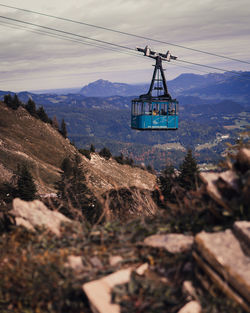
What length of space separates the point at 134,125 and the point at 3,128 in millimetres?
70169

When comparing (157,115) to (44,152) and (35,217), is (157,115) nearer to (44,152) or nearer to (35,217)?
(35,217)

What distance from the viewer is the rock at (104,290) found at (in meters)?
4.26

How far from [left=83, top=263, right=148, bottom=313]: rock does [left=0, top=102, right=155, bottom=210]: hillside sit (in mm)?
60950

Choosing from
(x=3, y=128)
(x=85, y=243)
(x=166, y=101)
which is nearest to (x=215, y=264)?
(x=85, y=243)

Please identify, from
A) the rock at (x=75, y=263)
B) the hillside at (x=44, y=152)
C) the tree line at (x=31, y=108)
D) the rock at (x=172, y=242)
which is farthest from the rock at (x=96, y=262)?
the tree line at (x=31, y=108)

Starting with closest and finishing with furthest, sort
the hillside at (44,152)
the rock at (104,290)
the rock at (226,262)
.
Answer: the rock at (226,262) → the rock at (104,290) → the hillside at (44,152)

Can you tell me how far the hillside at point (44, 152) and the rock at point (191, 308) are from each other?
2428 inches

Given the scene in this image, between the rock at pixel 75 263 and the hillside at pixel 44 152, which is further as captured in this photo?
the hillside at pixel 44 152

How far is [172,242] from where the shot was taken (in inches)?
205

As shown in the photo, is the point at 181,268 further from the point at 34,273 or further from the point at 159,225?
the point at 34,273

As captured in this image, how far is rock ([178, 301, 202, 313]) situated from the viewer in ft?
13.7

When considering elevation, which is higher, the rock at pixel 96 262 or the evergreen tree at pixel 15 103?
the evergreen tree at pixel 15 103

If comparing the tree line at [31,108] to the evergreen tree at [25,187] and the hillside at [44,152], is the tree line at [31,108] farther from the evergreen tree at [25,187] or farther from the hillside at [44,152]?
the evergreen tree at [25,187]

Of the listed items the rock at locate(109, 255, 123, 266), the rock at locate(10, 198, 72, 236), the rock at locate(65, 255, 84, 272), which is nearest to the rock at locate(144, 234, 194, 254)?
the rock at locate(109, 255, 123, 266)
